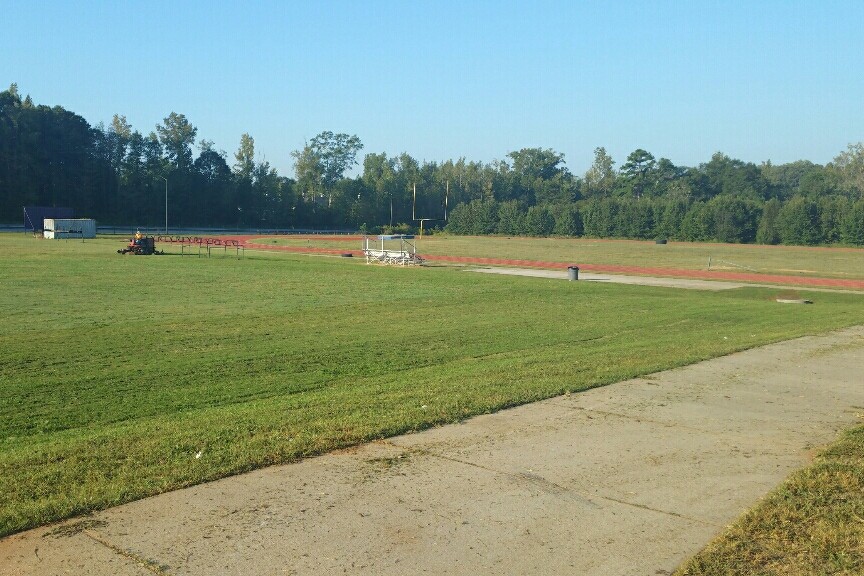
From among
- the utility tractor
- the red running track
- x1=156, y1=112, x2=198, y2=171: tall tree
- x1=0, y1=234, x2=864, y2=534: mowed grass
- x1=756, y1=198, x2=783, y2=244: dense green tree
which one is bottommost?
the red running track

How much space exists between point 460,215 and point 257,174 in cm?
3748

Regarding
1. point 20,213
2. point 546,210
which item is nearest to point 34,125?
point 20,213

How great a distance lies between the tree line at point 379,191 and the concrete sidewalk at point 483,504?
91.0 metres

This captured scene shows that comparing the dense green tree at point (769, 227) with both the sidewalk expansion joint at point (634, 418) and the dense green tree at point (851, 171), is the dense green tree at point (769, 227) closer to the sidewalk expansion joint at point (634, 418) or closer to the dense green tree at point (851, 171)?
the dense green tree at point (851, 171)

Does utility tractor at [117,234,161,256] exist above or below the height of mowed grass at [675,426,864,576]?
above

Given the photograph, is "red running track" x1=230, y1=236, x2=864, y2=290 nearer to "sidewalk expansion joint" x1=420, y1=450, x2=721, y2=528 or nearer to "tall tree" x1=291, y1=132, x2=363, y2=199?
"sidewalk expansion joint" x1=420, y1=450, x2=721, y2=528

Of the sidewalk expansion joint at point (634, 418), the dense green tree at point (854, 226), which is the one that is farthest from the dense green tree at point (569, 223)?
the sidewalk expansion joint at point (634, 418)

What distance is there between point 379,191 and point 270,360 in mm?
138829

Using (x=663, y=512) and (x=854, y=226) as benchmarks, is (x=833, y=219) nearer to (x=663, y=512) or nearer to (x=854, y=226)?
(x=854, y=226)

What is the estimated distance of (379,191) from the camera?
152 metres

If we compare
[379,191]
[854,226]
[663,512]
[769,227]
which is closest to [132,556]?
[663,512]

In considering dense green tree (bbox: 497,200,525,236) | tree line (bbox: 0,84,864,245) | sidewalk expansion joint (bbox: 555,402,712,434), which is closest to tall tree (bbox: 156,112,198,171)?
tree line (bbox: 0,84,864,245)

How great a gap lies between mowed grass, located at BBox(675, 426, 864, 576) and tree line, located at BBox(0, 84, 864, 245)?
303 feet

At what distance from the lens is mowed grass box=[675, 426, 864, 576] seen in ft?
17.2
